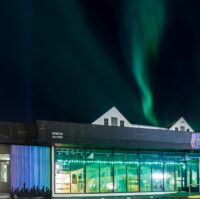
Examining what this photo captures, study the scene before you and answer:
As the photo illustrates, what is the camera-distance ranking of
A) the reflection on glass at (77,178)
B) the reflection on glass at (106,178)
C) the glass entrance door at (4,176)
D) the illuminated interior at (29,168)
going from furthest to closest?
1. the reflection on glass at (106,178)
2. the reflection on glass at (77,178)
3. the illuminated interior at (29,168)
4. the glass entrance door at (4,176)

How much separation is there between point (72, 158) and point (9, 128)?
5.14 metres

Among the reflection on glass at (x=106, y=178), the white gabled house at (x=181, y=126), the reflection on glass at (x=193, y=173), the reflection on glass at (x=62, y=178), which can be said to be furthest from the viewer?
the white gabled house at (x=181, y=126)

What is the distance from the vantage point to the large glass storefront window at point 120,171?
3016cm

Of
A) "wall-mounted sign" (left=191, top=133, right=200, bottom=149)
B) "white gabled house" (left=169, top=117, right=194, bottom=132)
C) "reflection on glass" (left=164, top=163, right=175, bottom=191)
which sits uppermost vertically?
"white gabled house" (left=169, top=117, right=194, bottom=132)

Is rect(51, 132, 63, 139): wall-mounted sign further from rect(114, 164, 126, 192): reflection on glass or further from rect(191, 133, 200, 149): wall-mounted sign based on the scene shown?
rect(191, 133, 200, 149): wall-mounted sign

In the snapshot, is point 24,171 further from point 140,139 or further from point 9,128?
point 140,139

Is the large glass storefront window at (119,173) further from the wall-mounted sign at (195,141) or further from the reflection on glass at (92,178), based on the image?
the wall-mounted sign at (195,141)

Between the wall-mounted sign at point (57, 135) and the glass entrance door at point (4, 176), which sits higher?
the wall-mounted sign at point (57, 135)

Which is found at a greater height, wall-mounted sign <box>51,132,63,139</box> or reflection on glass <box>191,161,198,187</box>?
wall-mounted sign <box>51,132,63,139</box>

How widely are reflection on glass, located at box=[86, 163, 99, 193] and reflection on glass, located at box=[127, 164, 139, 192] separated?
8.16 ft

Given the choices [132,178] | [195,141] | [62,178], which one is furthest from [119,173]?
[195,141]

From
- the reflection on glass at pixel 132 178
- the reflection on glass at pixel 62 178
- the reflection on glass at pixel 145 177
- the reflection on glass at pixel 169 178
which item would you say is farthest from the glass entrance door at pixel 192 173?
the reflection on glass at pixel 62 178

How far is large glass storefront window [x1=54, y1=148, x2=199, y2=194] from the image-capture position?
30.2 m

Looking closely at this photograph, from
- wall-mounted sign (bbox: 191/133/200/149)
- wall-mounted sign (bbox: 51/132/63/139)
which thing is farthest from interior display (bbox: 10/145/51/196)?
wall-mounted sign (bbox: 191/133/200/149)
